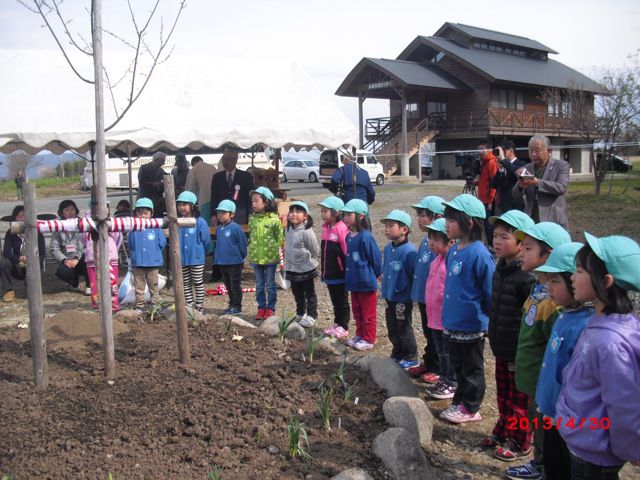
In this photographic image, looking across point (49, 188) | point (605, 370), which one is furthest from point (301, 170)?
point (605, 370)

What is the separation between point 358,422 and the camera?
3.77 m

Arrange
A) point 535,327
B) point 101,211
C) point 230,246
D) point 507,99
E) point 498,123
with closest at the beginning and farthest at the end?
point 535,327, point 101,211, point 230,246, point 498,123, point 507,99

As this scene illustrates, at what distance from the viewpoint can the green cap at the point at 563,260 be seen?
2.71 m

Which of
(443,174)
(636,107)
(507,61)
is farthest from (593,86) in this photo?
(636,107)

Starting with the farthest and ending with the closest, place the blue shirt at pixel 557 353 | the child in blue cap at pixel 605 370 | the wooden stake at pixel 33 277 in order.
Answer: the wooden stake at pixel 33 277, the blue shirt at pixel 557 353, the child in blue cap at pixel 605 370

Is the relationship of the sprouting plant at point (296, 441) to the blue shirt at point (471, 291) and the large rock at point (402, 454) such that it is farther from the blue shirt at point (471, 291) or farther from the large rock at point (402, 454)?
the blue shirt at point (471, 291)

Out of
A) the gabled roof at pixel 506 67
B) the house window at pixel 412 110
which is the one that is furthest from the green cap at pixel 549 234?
the house window at pixel 412 110

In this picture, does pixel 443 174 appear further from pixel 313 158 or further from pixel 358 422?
pixel 358 422

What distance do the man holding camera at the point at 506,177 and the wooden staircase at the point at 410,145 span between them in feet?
77.5

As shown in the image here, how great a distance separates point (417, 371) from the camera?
5020 millimetres

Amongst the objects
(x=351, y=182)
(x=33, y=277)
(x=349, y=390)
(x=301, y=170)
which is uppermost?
(x=301, y=170)

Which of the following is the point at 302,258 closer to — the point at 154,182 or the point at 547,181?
the point at 547,181

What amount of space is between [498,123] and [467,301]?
30438 mm

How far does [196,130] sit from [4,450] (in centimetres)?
583
